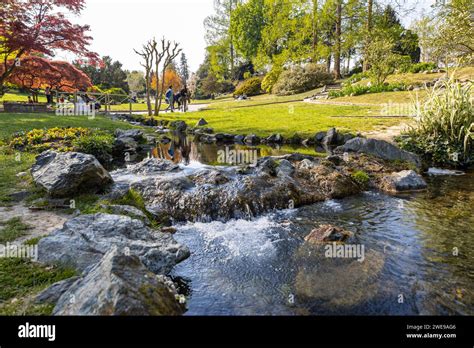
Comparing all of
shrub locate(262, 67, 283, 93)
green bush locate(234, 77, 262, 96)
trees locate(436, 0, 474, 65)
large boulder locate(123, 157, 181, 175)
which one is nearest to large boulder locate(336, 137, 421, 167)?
trees locate(436, 0, 474, 65)

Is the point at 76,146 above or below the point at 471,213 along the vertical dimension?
above

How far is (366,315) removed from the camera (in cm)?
365

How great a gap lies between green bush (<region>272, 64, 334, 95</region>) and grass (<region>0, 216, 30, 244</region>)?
3310 cm

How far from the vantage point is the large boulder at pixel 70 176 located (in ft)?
22.3

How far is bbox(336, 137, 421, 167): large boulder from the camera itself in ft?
34.1

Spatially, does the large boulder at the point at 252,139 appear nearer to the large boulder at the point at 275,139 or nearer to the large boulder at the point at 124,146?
the large boulder at the point at 275,139

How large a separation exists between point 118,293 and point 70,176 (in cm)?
489

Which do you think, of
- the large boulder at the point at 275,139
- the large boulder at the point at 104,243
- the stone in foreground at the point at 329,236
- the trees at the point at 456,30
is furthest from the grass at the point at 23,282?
the trees at the point at 456,30

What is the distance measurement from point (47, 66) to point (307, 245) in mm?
23167

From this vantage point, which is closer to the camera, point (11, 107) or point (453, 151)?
point (453, 151)
